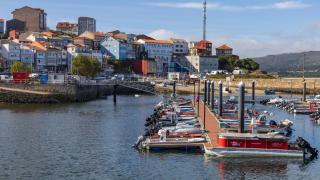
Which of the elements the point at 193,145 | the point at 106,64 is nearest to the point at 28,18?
the point at 106,64

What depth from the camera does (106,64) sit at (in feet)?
518

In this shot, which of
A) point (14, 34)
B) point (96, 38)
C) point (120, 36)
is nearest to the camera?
point (14, 34)

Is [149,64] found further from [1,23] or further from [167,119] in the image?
[167,119]

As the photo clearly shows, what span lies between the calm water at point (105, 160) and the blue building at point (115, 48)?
10835 cm

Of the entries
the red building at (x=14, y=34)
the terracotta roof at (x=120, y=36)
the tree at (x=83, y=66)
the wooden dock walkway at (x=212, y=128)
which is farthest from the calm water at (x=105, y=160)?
the terracotta roof at (x=120, y=36)

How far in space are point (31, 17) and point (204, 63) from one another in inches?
2252

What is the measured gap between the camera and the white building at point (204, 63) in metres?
176

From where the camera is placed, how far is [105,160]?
124ft

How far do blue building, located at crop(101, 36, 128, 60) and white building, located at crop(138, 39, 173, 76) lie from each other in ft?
32.4

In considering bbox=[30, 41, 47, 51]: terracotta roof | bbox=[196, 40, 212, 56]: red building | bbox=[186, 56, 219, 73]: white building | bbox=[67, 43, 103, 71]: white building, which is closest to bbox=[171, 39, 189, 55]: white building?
bbox=[196, 40, 212, 56]: red building

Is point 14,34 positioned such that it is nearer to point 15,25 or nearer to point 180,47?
point 15,25

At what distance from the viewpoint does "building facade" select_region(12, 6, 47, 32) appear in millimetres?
188375

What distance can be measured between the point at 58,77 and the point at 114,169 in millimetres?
65318

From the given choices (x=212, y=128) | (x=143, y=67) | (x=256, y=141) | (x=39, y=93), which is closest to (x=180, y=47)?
(x=143, y=67)
